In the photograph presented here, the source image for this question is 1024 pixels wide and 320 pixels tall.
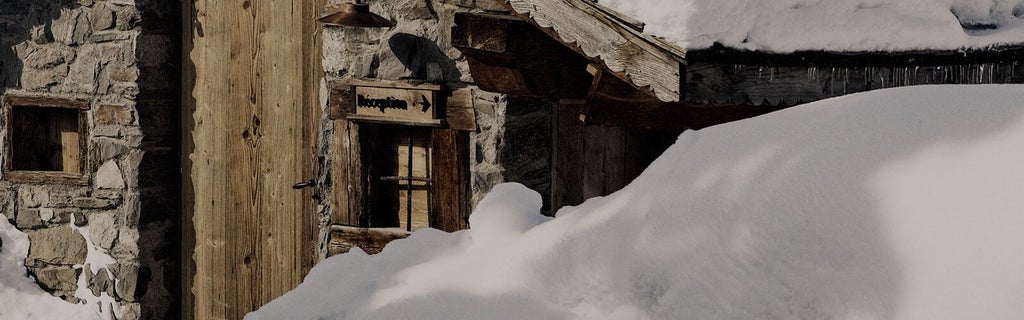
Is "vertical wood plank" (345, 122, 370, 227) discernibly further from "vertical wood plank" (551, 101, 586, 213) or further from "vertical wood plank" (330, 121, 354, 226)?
"vertical wood plank" (551, 101, 586, 213)

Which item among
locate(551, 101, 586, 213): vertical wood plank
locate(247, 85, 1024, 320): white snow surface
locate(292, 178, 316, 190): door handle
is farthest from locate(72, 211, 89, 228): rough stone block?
locate(247, 85, 1024, 320): white snow surface

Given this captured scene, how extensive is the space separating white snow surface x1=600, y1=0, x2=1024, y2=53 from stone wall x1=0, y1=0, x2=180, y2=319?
3518mm

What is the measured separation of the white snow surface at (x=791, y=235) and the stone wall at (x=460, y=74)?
2.77 m

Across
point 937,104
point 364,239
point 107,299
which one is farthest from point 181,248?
point 937,104

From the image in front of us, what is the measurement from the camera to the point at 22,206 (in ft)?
24.3

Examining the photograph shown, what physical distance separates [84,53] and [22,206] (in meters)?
1.09

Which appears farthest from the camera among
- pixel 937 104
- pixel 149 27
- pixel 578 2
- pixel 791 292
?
pixel 149 27

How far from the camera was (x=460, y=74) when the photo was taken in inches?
232

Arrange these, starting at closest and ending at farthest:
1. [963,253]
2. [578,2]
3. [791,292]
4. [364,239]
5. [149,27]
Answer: [963,253] < [791,292] < [578,2] < [364,239] < [149,27]

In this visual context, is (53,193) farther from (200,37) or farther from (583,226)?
(583,226)

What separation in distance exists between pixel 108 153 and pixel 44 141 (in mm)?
675

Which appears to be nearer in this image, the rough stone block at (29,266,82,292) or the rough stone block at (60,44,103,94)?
the rough stone block at (60,44,103,94)

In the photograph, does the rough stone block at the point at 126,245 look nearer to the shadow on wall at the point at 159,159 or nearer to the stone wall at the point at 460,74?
the shadow on wall at the point at 159,159

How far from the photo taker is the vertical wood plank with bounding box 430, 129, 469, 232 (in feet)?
19.6
